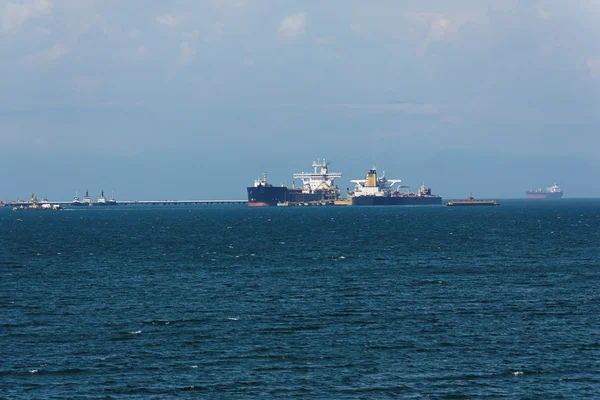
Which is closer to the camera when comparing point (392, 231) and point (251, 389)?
point (251, 389)

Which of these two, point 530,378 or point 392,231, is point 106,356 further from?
point 392,231

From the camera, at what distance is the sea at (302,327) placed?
36.1 metres

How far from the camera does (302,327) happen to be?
48375 millimetres

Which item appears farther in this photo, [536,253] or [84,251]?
[84,251]

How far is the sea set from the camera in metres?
36.1

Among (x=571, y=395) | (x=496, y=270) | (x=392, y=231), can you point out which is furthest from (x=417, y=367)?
(x=392, y=231)

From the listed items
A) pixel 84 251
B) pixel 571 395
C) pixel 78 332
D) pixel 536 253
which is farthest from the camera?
pixel 84 251

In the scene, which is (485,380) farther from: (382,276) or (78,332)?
(382,276)

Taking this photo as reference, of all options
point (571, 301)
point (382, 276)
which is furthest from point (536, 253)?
point (571, 301)

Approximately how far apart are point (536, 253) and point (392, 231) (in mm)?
51141

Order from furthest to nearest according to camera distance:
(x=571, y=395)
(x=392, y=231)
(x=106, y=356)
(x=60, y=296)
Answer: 1. (x=392, y=231)
2. (x=60, y=296)
3. (x=106, y=356)
4. (x=571, y=395)

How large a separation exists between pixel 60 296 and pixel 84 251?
145 ft

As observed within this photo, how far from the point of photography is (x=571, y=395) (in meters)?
34.4

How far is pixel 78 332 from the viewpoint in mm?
46844
